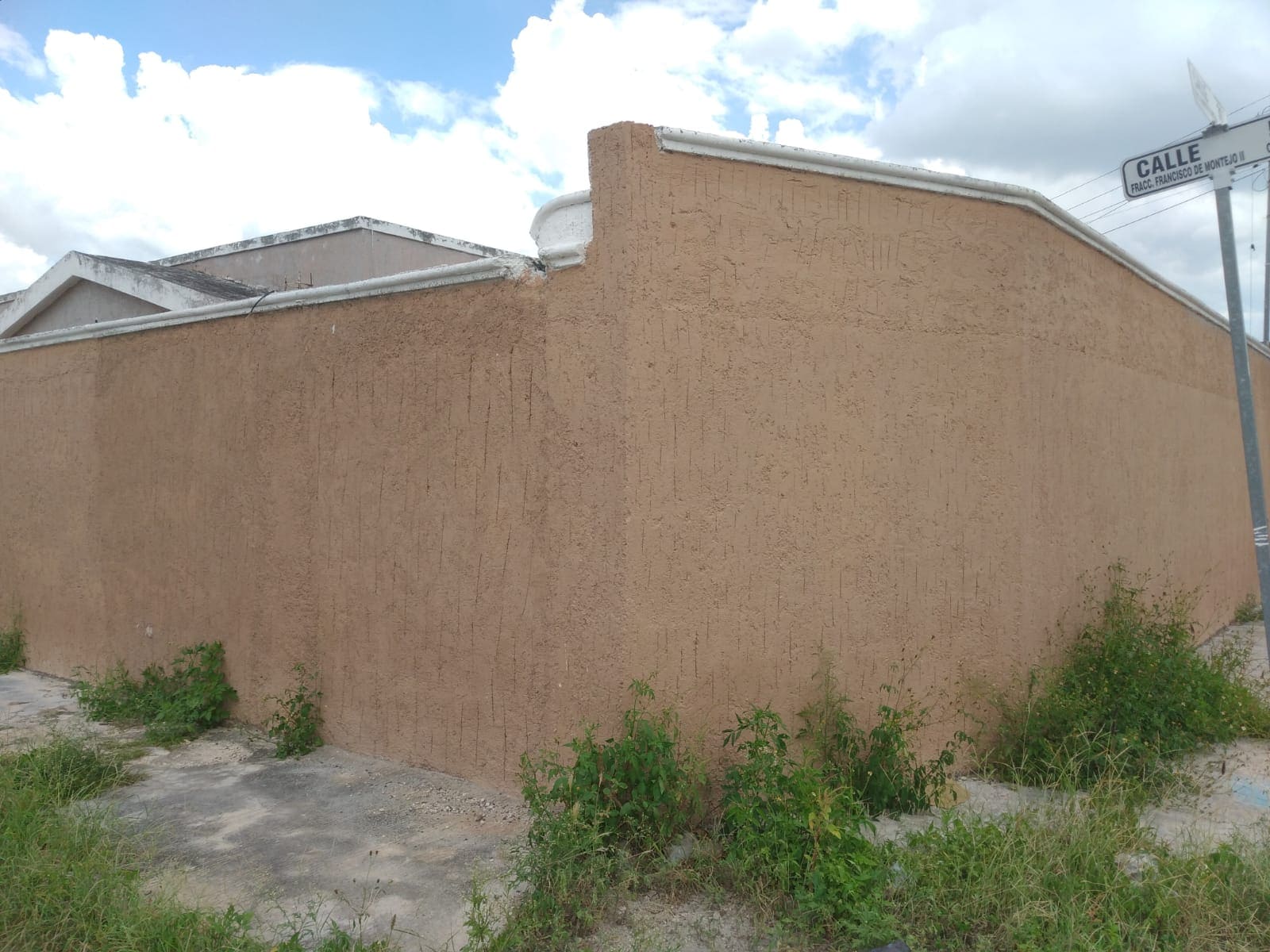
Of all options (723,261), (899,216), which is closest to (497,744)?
(723,261)

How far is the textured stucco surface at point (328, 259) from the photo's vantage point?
9859 mm

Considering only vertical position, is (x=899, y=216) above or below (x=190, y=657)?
above

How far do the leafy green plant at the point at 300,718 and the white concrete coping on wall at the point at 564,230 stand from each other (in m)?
2.77

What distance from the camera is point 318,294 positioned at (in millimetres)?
5395

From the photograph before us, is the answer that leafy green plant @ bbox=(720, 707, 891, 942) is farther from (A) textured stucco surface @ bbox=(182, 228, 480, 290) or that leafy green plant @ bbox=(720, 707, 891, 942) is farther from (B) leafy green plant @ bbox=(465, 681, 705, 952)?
(A) textured stucco surface @ bbox=(182, 228, 480, 290)

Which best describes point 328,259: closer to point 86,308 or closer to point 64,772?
point 86,308

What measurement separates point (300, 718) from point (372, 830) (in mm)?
1357

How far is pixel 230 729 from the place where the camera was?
582cm

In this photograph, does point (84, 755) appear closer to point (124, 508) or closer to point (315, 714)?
point (315, 714)

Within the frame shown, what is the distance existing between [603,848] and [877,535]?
1933 millimetres

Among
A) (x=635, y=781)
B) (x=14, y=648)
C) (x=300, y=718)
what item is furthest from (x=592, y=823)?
(x=14, y=648)

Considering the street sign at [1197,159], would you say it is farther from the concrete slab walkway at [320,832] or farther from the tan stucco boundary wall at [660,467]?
the concrete slab walkway at [320,832]

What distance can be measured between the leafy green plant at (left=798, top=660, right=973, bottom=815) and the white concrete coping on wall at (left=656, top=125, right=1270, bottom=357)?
228 cm

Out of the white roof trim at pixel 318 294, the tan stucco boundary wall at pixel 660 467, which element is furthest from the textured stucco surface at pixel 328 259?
the tan stucco boundary wall at pixel 660 467
